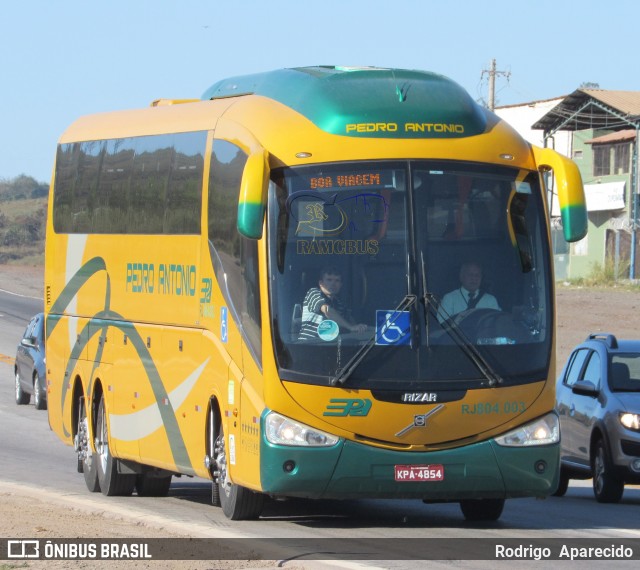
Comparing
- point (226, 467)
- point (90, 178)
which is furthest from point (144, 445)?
point (90, 178)

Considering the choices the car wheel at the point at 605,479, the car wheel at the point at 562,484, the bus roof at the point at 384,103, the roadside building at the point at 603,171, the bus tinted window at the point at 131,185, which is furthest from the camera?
the roadside building at the point at 603,171

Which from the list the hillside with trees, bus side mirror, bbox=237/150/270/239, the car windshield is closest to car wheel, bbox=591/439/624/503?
the car windshield

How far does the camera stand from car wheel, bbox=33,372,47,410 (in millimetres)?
29156

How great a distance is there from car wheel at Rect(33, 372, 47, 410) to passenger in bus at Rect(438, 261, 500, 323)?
18321 mm

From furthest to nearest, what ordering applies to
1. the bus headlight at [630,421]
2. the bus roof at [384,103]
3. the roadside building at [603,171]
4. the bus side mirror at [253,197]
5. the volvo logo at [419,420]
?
1. the roadside building at [603,171]
2. the bus headlight at [630,421]
3. the bus roof at [384,103]
4. the volvo logo at [419,420]
5. the bus side mirror at [253,197]

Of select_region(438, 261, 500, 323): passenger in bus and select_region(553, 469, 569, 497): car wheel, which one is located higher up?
select_region(438, 261, 500, 323): passenger in bus

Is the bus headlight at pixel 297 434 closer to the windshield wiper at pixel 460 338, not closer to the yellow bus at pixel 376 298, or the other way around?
the yellow bus at pixel 376 298

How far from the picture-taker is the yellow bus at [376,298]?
38.0 ft

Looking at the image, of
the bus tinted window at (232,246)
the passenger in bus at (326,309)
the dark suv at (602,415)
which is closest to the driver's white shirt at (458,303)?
the passenger in bus at (326,309)

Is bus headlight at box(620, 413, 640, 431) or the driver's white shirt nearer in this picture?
the driver's white shirt

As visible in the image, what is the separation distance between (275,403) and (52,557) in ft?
7.25

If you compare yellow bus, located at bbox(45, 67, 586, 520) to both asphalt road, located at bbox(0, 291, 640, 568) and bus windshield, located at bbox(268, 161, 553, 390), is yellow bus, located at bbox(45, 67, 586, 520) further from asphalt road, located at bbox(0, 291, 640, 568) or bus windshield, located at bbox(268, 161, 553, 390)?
asphalt road, located at bbox(0, 291, 640, 568)

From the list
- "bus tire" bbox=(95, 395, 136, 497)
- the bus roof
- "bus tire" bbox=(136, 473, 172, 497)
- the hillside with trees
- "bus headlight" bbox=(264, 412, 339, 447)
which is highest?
the bus roof

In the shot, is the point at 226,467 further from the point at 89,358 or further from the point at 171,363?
the point at 89,358
